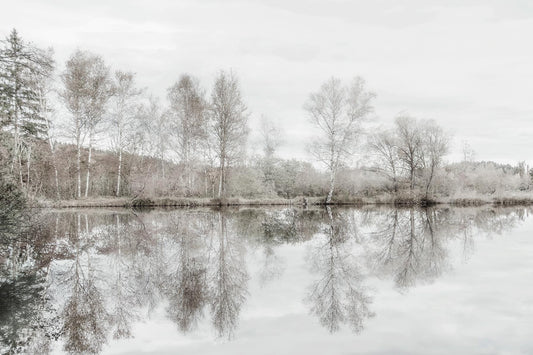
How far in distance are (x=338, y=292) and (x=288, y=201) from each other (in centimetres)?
2449

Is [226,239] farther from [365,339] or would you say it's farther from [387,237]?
[365,339]

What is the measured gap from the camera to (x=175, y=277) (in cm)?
657

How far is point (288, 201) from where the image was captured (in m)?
30.3

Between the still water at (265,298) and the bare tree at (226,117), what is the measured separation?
64.1 feet

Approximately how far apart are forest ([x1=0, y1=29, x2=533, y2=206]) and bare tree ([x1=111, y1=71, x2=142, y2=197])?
76 millimetres

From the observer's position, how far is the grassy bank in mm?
27656

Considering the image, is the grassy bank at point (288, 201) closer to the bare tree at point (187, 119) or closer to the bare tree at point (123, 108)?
the bare tree at point (187, 119)

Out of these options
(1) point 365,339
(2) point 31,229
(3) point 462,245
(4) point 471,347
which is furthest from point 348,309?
(2) point 31,229

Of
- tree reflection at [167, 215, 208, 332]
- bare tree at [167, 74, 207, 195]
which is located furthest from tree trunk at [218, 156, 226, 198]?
tree reflection at [167, 215, 208, 332]

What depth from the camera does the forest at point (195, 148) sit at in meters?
27.9

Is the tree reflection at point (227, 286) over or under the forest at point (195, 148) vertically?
under

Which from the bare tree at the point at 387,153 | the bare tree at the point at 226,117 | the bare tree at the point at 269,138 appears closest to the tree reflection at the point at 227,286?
the bare tree at the point at 226,117

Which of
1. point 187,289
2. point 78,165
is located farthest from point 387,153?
point 187,289

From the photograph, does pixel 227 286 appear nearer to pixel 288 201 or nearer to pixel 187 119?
pixel 288 201
